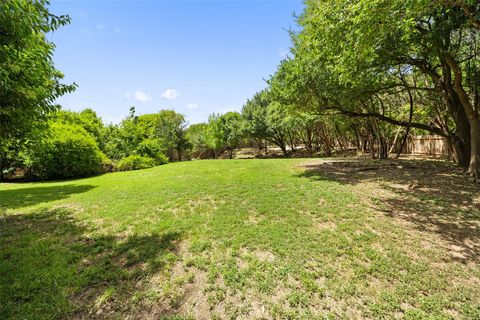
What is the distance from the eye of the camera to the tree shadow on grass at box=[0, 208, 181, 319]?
2.51 m

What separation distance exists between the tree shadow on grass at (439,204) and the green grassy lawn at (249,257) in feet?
0.11

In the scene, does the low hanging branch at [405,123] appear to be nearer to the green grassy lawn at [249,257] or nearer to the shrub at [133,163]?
the green grassy lawn at [249,257]

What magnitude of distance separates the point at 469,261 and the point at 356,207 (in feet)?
7.31

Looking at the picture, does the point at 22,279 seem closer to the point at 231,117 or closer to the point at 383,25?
the point at 383,25

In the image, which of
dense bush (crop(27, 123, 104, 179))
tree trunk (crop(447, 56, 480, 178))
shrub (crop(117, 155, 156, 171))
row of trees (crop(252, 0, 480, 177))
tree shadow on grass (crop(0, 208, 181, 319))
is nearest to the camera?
tree shadow on grass (crop(0, 208, 181, 319))

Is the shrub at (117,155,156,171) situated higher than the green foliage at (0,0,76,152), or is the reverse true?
the green foliage at (0,0,76,152)

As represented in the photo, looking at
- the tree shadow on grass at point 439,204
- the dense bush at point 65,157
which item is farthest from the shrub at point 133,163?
the tree shadow on grass at point 439,204

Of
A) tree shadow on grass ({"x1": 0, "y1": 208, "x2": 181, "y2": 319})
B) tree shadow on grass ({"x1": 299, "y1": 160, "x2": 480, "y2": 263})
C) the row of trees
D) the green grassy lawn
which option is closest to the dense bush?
the green grassy lawn

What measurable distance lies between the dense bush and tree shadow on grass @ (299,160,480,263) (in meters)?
14.4

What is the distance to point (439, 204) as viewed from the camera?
5.29m

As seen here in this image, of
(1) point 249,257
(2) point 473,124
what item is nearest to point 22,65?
(1) point 249,257

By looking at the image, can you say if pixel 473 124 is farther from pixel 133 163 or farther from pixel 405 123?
pixel 133 163

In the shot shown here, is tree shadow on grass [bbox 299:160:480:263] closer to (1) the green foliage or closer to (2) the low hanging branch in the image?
(2) the low hanging branch

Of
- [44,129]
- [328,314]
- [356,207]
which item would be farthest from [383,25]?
[44,129]
